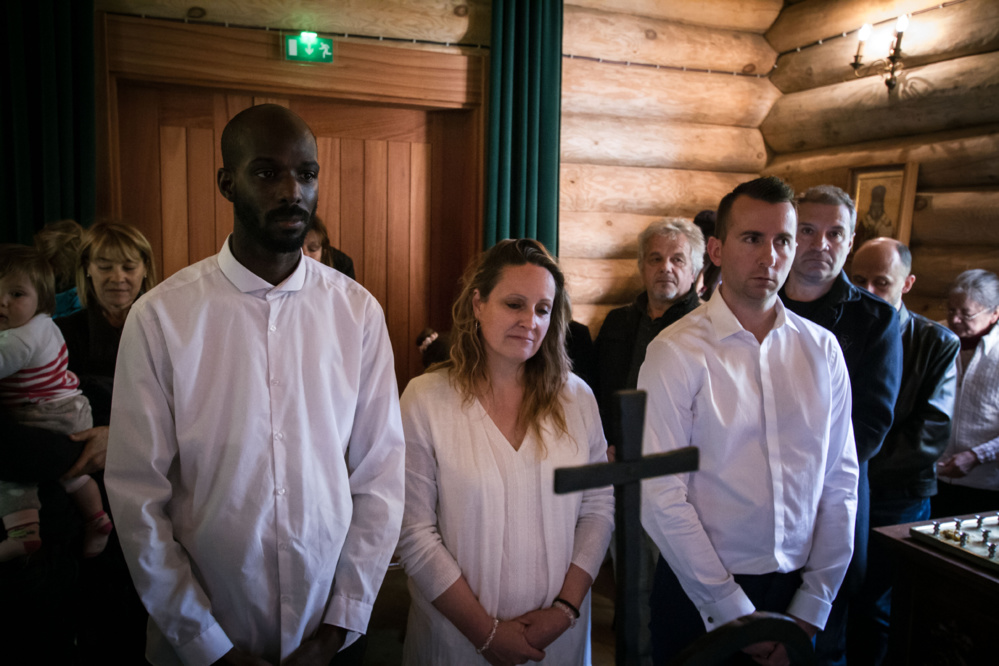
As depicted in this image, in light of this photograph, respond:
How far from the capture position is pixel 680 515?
61.4 inches

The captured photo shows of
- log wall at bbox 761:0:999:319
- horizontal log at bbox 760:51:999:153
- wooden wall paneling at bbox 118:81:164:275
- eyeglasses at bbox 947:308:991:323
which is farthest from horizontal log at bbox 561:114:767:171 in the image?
wooden wall paneling at bbox 118:81:164:275

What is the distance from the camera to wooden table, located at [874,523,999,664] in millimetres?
1642

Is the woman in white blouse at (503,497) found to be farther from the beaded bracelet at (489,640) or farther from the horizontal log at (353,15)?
the horizontal log at (353,15)

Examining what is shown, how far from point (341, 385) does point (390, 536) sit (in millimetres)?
338

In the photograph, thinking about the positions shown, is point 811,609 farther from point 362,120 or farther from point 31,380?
point 362,120

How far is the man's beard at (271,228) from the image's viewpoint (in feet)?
4.23

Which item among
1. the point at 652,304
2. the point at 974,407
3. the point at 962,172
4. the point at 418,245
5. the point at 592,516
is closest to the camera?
the point at 592,516

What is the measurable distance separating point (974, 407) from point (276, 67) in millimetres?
3666

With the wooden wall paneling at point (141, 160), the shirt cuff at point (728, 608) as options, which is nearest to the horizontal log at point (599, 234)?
the wooden wall paneling at point (141, 160)

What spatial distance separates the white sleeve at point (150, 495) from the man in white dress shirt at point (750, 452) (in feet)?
3.28

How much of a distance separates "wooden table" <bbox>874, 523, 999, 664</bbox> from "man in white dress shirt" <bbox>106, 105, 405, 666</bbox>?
141 cm

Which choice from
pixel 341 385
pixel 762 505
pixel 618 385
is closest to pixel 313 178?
pixel 341 385

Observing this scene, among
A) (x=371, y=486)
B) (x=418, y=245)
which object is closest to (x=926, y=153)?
(x=418, y=245)

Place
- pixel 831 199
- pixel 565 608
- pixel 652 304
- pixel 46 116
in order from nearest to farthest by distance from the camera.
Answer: pixel 565 608
pixel 831 199
pixel 652 304
pixel 46 116
